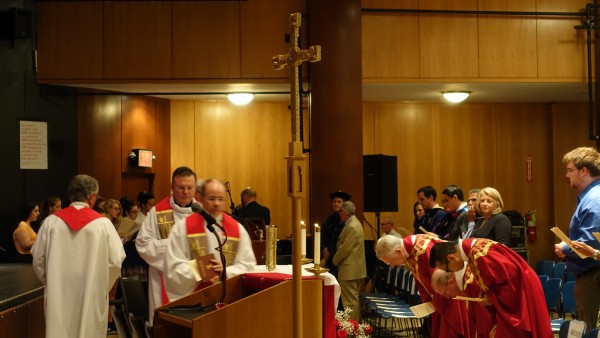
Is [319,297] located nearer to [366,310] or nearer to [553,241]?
[366,310]

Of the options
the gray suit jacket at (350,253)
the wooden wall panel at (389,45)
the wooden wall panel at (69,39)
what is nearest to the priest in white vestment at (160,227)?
the gray suit jacket at (350,253)

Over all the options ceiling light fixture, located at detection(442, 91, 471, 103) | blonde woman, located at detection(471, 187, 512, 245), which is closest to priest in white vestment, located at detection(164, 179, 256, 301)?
blonde woman, located at detection(471, 187, 512, 245)

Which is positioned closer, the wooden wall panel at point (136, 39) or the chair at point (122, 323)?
the chair at point (122, 323)

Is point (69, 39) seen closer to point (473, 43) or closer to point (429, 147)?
point (473, 43)

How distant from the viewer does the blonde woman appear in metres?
8.21

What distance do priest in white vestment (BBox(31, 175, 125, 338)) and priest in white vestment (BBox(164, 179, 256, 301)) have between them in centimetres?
111

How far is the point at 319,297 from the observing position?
15.2ft

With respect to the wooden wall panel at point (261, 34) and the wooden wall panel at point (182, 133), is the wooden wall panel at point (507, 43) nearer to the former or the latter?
the wooden wall panel at point (261, 34)

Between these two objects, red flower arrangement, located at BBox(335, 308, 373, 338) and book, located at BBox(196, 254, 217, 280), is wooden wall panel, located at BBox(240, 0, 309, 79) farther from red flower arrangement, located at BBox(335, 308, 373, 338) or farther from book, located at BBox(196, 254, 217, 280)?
book, located at BBox(196, 254, 217, 280)

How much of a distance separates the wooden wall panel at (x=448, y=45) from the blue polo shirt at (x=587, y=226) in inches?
265

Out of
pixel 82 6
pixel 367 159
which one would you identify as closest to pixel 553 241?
pixel 367 159

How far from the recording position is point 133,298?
21.7 feet

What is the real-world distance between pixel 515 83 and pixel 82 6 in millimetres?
6406

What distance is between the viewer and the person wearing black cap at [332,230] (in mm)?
11117
